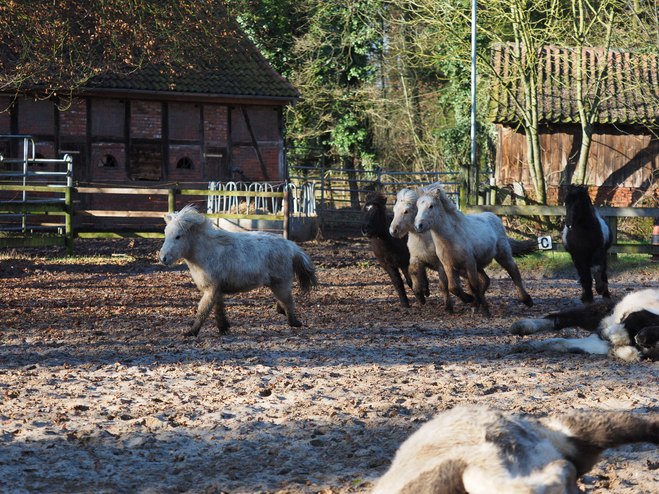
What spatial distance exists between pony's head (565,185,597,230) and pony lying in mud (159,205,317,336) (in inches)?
158

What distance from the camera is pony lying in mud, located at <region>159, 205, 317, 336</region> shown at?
728 centimetres

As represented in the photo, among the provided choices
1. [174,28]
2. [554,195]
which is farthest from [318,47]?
[174,28]

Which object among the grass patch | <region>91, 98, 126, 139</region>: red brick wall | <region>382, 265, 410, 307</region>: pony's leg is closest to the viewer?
<region>382, 265, 410, 307</region>: pony's leg

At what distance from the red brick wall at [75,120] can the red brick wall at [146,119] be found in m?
1.44

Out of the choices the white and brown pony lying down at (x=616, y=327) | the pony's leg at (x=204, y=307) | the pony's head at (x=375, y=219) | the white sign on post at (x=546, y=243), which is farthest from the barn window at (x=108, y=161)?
the white and brown pony lying down at (x=616, y=327)

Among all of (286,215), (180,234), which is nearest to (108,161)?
(286,215)

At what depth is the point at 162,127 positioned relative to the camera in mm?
21797

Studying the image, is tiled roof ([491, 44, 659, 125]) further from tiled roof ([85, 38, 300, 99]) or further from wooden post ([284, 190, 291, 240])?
wooden post ([284, 190, 291, 240])

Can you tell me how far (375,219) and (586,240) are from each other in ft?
9.79

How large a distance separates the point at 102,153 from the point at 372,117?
12.4 m

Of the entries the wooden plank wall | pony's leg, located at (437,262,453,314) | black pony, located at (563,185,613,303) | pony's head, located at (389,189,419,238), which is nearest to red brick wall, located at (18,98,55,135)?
the wooden plank wall

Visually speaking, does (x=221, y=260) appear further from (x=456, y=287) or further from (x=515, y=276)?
(x=515, y=276)

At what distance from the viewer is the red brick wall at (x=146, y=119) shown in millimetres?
21453

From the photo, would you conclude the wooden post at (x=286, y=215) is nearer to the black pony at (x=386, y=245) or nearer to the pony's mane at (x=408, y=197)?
the black pony at (x=386, y=245)
